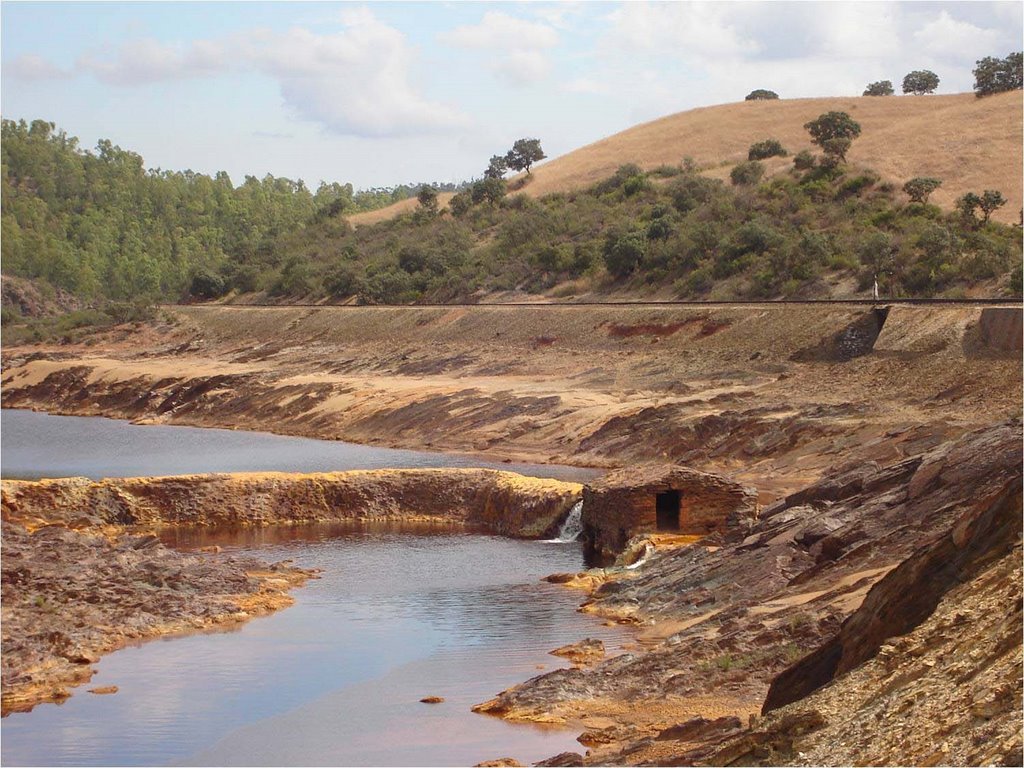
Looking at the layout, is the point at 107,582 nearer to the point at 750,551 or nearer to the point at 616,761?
the point at 750,551

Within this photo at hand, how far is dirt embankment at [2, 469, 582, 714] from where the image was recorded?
21359 millimetres

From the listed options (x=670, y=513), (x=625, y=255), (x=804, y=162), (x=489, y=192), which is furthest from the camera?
(x=489, y=192)

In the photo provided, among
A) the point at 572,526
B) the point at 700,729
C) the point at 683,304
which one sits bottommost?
the point at 572,526

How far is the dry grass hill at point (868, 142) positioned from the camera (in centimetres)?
8250

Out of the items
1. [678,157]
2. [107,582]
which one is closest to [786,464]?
[107,582]

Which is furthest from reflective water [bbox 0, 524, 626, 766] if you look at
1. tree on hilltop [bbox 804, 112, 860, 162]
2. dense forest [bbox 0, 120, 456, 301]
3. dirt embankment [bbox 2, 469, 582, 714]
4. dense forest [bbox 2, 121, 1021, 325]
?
dense forest [bbox 0, 120, 456, 301]

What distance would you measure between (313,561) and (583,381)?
24.0 metres

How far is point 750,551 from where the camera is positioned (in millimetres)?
23672

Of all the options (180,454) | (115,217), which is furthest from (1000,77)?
(115,217)

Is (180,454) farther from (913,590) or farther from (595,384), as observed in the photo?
(913,590)

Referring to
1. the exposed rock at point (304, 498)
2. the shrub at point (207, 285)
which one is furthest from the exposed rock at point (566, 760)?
the shrub at point (207, 285)

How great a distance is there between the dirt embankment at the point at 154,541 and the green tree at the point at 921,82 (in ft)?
320

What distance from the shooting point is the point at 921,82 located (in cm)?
12344

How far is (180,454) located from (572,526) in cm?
2080
